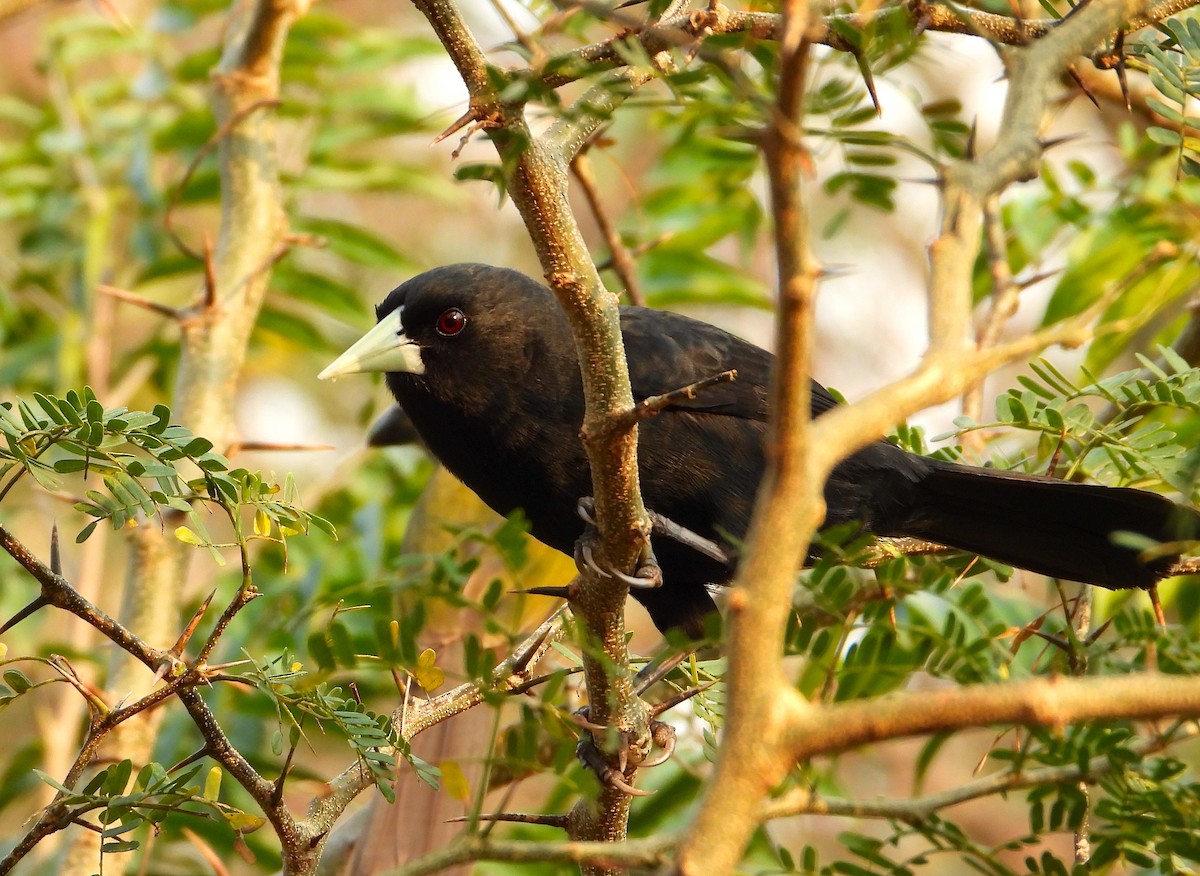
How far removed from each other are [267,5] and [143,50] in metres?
1.37

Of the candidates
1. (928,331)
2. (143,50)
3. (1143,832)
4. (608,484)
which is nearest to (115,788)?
(608,484)

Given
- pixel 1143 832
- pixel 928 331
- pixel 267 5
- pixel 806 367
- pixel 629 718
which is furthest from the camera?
pixel 267 5

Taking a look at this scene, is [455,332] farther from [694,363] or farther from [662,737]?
[662,737]

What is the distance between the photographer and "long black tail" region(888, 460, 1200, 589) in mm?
3174

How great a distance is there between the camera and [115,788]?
1938 millimetres

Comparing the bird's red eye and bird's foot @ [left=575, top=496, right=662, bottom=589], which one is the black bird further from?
bird's foot @ [left=575, top=496, right=662, bottom=589]

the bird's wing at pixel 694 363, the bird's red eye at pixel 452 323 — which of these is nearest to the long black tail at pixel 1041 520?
the bird's wing at pixel 694 363

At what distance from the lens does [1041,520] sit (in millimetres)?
3383

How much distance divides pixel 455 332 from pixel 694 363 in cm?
67

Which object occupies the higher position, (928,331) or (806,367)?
(928,331)

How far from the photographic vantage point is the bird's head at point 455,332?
3.42 metres

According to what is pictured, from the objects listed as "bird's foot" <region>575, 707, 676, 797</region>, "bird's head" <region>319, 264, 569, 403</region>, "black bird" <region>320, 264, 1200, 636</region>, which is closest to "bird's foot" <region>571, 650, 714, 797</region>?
"bird's foot" <region>575, 707, 676, 797</region>

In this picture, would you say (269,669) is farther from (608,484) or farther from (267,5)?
(267,5)

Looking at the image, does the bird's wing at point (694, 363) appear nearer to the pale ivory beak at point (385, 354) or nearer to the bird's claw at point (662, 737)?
the pale ivory beak at point (385, 354)
